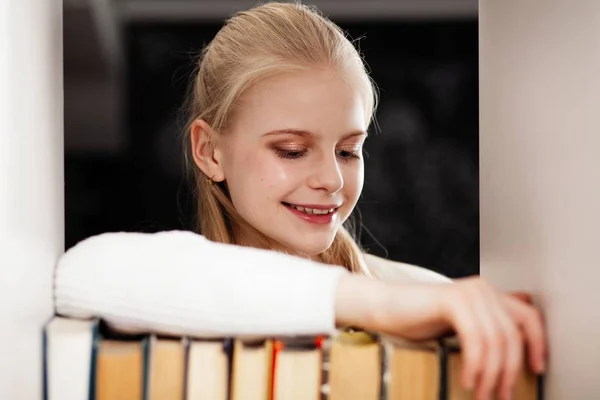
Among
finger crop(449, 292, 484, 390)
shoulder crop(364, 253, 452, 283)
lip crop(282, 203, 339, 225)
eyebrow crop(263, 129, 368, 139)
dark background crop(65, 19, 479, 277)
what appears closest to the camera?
finger crop(449, 292, 484, 390)

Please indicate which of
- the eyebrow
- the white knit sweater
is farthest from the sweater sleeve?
the eyebrow

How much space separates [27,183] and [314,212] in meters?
0.66

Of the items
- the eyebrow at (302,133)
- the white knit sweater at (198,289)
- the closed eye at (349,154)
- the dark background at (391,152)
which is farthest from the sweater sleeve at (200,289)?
the dark background at (391,152)

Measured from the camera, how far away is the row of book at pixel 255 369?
2.30ft

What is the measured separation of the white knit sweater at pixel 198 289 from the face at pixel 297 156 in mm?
458

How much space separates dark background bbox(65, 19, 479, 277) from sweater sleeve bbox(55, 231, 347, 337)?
8.75ft

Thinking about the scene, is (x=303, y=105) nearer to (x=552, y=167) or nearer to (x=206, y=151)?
(x=206, y=151)

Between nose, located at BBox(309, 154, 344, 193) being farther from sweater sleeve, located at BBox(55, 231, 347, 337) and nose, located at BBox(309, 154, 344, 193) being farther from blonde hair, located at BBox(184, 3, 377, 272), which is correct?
sweater sleeve, located at BBox(55, 231, 347, 337)

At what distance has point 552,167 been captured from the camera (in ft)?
2.28

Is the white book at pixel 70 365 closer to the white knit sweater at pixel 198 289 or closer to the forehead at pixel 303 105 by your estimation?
the white knit sweater at pixel 198 289

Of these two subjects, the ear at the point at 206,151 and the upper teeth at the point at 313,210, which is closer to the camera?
the upper teeth at the point at 313,210

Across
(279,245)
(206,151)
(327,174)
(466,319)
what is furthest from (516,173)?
(206,151)

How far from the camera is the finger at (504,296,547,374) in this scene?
68 cm

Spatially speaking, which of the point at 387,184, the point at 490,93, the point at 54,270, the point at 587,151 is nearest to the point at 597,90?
the point at 587,151
